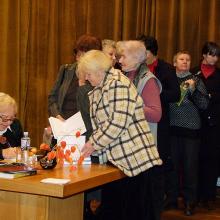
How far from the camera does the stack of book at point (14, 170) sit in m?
2.31

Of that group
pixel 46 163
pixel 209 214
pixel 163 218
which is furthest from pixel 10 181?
pixel 209 214

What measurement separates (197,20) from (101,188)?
2.61m

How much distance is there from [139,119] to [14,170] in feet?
2.47

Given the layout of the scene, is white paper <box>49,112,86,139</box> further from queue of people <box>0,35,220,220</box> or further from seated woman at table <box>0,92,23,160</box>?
seated woman at table <box>0,92,23,160</box>

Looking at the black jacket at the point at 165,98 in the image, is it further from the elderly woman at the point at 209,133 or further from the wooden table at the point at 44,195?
the wooden table at the point at 44,195

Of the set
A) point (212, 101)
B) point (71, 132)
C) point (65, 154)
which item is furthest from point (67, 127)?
point (212, 101)

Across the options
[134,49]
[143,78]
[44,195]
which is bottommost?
[44,195]

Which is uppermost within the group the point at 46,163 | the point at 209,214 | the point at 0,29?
the point at 0,29

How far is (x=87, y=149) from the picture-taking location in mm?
2746

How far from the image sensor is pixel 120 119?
2.63 m

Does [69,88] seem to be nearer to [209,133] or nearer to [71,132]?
[71,132]

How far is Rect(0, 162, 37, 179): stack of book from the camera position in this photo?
2.31 m

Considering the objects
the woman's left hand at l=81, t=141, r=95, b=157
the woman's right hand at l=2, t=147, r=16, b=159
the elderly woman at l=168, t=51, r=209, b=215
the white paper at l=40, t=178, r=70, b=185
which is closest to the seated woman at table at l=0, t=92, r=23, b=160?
A: the woman's right hand at l=2, t=147, r=16, b=159

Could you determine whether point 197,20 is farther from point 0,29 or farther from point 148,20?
point 0,29
